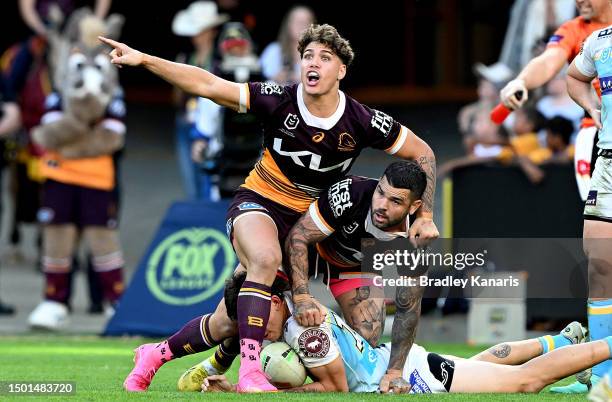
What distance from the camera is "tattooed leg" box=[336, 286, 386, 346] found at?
9.20m

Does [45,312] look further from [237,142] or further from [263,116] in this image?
[263,116]

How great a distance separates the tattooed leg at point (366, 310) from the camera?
920 cm

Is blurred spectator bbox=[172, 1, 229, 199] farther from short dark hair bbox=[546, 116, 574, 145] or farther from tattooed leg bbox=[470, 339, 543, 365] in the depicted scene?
tattooed leg bbox=[470, 339, 543, 365]

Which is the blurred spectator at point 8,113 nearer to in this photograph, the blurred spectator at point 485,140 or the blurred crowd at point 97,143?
the blurred crowd at point 97,143

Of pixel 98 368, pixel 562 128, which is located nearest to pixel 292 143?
pixel 98 368

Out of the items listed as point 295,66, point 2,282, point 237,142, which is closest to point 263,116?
point 237,142

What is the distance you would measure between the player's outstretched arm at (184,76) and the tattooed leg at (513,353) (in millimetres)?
1962

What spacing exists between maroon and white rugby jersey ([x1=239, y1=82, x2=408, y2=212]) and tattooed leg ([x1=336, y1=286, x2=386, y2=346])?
60 centimetres

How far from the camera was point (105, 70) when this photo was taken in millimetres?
14125

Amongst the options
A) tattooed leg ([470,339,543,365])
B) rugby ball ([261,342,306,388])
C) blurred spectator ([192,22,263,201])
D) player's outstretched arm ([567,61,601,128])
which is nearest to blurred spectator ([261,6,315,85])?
blurred spectator ([192,22,263,201])

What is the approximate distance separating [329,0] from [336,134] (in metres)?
13.5

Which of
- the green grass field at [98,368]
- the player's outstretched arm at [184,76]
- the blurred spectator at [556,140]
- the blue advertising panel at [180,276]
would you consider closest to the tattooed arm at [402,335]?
the green grass field at [98,368]

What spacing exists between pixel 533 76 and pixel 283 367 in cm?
255

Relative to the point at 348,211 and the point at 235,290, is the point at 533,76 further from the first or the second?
the point at 235,290
